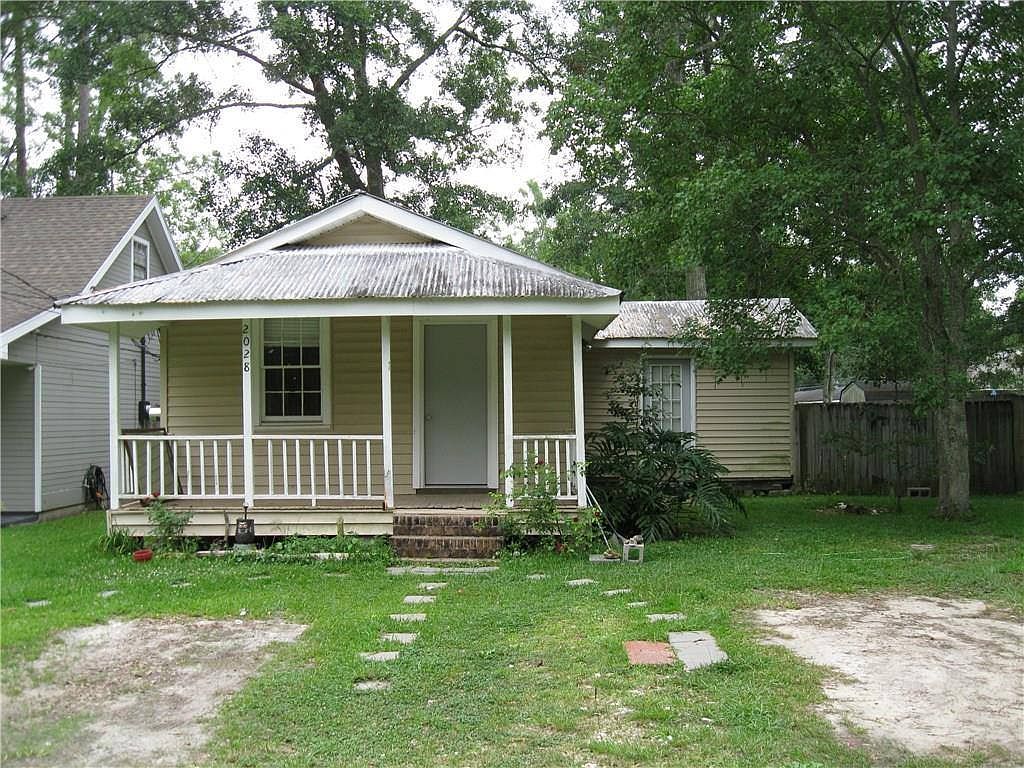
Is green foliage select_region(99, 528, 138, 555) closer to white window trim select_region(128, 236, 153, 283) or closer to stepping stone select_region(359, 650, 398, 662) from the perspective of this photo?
stepping stone select_region(359, 650, 398, 662)

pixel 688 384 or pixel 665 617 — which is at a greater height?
pixel 688 384

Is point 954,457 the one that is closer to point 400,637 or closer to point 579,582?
point 579,582

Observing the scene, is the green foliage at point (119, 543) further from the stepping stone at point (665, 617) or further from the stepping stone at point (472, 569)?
the stepping stone at point (665, 617)

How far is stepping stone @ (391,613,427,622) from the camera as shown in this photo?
228 inches

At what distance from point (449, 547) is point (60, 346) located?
816 cm

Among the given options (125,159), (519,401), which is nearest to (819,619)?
(519,401)

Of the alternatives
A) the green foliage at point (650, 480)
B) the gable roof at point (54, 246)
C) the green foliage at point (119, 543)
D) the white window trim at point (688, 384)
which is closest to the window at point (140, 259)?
the gable roof at point (54, 246)

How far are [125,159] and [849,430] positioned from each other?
1677 cm

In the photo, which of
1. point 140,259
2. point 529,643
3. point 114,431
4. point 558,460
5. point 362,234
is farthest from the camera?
point 140,259

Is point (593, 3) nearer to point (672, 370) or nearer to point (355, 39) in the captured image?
point (672, 370)

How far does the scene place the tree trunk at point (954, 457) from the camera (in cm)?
1020

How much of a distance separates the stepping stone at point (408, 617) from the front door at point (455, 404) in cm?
407

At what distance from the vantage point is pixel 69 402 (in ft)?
42.4

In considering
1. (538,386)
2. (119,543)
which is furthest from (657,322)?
(119,543)
